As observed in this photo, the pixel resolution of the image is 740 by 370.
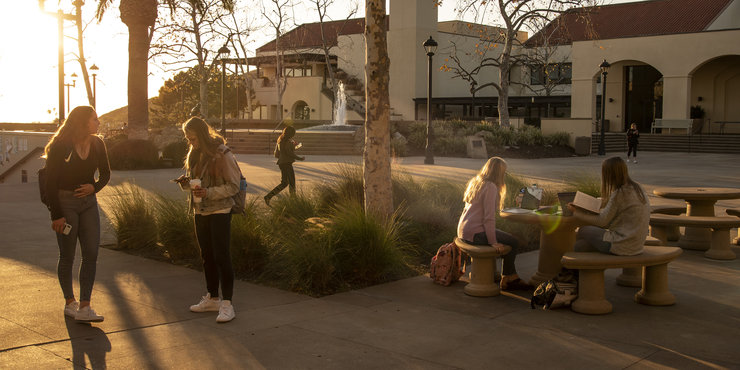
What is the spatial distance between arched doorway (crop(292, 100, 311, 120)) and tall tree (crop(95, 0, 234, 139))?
127 feet

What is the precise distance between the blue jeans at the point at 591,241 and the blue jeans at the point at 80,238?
447cm

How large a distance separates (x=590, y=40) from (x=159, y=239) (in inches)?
1607

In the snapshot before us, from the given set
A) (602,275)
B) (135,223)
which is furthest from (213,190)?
(135,223)

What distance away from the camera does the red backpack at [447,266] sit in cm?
732

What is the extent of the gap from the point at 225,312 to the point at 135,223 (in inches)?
165

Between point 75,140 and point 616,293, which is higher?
point 75,140

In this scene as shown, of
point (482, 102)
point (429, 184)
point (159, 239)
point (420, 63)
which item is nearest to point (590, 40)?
point (482, 102)

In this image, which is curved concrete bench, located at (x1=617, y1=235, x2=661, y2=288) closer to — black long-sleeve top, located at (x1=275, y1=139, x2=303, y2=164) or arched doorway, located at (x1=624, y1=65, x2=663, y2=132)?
black long-sleeve top, located at (x1=275, y1=139, x2=303, y2=164)

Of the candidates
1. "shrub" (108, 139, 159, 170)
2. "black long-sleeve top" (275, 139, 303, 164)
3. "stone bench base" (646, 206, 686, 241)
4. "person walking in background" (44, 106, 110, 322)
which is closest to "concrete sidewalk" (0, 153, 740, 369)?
"person walking in background" (44, 106, 110, 322)

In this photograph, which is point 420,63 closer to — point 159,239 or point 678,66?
point 678,66

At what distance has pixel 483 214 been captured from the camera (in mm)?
→ 6887

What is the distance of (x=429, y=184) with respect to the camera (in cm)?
1207

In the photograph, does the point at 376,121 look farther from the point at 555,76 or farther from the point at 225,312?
the point at 555,76

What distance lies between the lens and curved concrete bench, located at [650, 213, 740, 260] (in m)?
8.42
